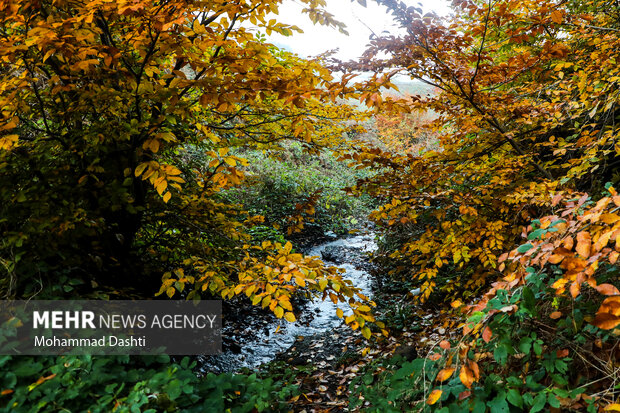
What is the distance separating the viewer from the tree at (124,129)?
6.44 ft

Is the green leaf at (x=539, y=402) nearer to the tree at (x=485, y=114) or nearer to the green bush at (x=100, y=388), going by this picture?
the tree at (x=485, y=114)

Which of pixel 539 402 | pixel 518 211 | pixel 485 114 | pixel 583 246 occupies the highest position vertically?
pixel 485 114

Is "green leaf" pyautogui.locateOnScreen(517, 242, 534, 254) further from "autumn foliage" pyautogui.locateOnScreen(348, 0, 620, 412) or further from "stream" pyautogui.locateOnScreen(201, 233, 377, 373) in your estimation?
"stream" pyautogui.locateOnScreen(201, 233, 377, 373)

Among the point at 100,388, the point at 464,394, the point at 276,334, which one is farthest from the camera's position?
the point at 276,334

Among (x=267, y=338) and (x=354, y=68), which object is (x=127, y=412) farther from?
(x=267, y=338)

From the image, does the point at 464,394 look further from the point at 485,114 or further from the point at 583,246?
the point at 485,114

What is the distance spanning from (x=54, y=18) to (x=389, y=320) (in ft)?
16.6

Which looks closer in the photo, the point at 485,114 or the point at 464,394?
the point at 464,394

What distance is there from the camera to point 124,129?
2484 millimetres

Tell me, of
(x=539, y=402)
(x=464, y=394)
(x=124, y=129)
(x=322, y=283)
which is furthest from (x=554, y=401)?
(x=124, y=129)

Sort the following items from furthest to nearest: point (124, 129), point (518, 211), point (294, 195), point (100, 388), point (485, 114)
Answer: point (294, 195), point (485, 114), point (518, 211), point (124, 129), point (100, 388)

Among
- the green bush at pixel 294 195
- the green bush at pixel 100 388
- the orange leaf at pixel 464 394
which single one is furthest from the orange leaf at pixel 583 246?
the green bush at pixel 294 195

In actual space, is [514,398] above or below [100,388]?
below

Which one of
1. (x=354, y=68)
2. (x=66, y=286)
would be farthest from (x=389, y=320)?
(x=66, y=286)
